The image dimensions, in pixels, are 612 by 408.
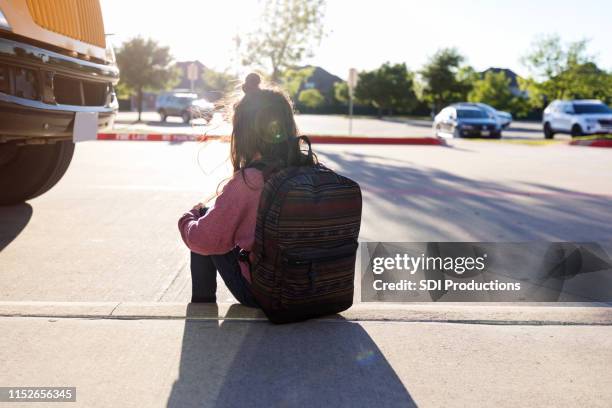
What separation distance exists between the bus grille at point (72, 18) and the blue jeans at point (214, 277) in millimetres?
2096

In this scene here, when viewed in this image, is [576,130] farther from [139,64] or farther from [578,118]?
[139,64]

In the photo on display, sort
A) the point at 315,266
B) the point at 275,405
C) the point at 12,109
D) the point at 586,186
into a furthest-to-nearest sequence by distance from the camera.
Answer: the point at 586,186 < the point at 12,109 < the point at 315,266 < the point at 275,405

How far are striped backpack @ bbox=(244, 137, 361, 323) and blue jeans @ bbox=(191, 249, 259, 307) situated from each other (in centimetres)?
11

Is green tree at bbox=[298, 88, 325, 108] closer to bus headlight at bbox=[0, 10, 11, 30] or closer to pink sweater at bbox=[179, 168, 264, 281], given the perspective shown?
bus headlight at bbox=[0, 10, 11, 30]

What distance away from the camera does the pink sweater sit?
9.68ft

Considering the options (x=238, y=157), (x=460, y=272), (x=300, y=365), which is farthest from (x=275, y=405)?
(x=460, y=272)

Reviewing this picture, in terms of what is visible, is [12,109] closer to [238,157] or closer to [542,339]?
[238,157]

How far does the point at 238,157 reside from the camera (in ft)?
10.0

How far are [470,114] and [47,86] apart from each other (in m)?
22.3

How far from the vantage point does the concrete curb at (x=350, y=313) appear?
319 centimetres

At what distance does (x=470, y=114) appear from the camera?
986 inches

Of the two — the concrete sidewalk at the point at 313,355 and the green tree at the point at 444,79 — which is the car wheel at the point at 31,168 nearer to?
the concrete sidewalk at the point at 313,355

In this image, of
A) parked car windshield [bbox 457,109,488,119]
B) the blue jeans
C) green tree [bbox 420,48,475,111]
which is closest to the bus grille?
the blue jeans

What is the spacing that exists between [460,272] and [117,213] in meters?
3.15
